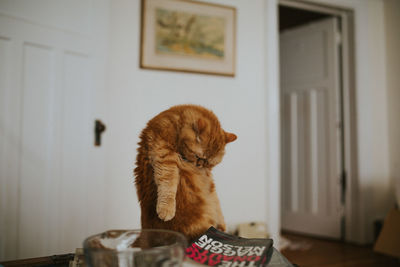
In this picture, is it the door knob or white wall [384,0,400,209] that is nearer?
the door knob

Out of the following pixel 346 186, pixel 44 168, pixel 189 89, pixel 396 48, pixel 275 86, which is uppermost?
pixel 396 48

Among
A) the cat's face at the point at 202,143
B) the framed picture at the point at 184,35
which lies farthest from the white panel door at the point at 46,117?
the cat's face at the point at 202,143

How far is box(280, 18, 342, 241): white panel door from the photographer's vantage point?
2.77m

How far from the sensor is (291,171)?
3.07 m

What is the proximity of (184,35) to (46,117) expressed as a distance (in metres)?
0.59

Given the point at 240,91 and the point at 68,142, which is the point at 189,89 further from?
the point at 68,142

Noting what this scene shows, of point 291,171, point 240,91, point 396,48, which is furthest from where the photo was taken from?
point 291,171

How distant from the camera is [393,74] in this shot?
2613 millimetres

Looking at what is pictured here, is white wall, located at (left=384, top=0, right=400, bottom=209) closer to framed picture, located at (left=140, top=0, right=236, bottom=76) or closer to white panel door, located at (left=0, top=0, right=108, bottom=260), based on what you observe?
framed picture, located at (left=140, top=0, right=236, bottom=76)

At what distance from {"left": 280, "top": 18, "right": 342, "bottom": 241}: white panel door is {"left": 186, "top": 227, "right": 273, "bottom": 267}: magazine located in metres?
2.46

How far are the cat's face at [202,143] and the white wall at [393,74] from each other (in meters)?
2.53

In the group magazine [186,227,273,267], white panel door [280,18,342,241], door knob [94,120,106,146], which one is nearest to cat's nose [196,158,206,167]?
magazine [186,227,273,267]

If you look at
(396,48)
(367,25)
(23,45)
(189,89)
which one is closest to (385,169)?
(396,48)

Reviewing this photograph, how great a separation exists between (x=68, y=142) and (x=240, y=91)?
78cm
